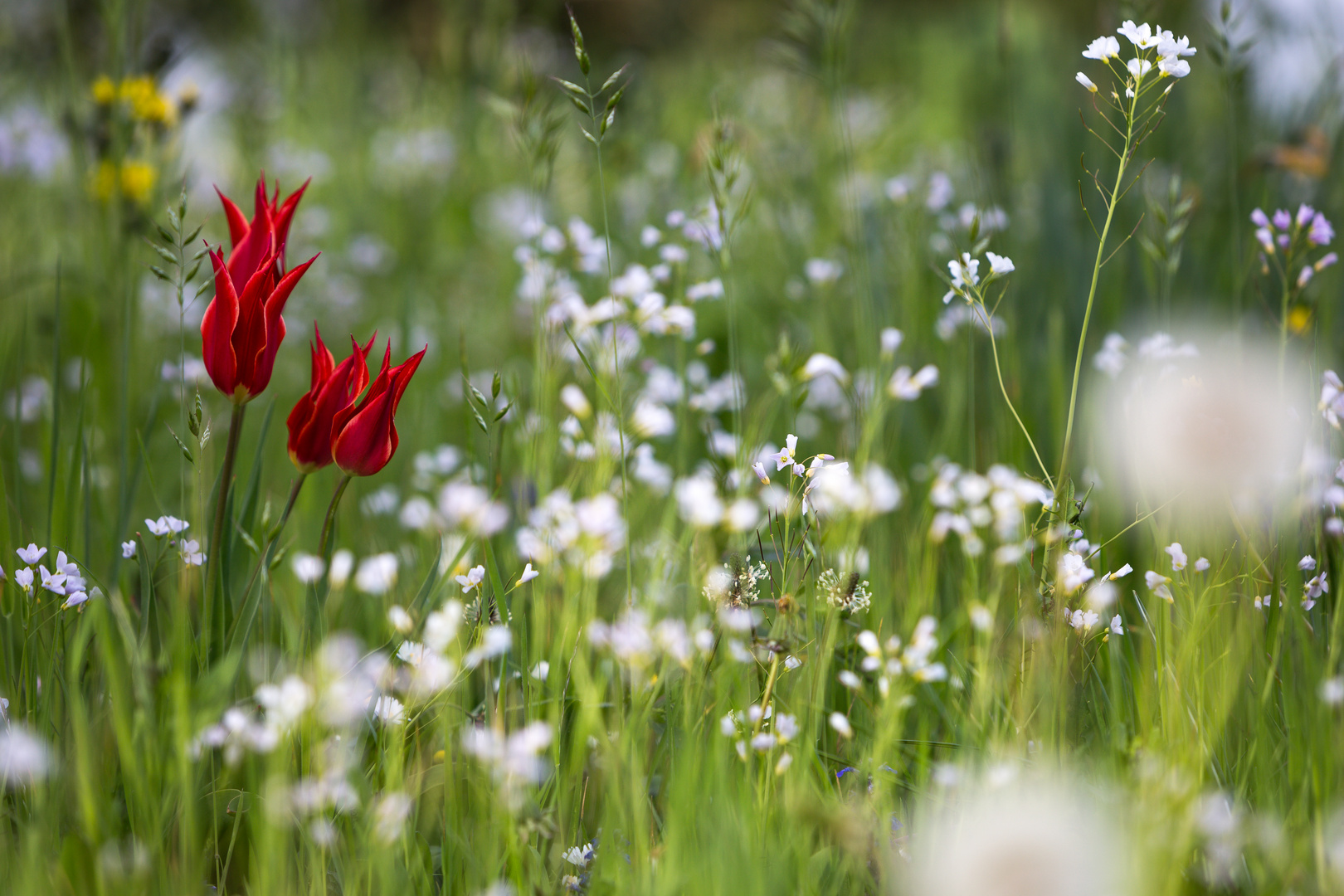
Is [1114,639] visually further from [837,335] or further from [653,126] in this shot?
[653,126]

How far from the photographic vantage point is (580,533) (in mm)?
1240

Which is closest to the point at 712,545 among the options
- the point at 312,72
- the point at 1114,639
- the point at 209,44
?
the point at 1114,639

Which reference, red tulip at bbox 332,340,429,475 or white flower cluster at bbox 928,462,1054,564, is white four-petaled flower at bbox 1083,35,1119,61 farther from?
red tulip at bbox 332,340,429,475

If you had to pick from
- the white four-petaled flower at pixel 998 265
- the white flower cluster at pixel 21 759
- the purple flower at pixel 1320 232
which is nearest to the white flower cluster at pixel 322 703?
the white flower cluster at pixel 21 759

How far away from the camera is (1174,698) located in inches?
50.9

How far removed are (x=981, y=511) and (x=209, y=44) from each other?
457 inches

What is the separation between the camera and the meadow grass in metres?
1.10

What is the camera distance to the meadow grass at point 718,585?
110cm

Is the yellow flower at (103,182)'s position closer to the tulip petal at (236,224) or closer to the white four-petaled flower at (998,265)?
the tulip petal at (236,224)

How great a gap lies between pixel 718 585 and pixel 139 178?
271 cm

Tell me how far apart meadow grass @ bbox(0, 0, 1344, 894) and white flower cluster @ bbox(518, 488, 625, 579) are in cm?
1

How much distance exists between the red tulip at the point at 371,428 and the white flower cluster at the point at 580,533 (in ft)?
0.86

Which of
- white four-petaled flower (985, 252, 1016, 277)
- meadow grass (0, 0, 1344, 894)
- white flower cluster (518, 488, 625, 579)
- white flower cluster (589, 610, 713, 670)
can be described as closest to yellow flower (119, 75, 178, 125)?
meadow grass (0, 0, 1344, 894)

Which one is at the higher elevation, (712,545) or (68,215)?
(68,215)
